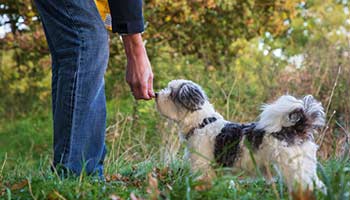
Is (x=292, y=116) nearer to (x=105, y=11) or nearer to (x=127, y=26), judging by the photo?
(x=127, y=26)

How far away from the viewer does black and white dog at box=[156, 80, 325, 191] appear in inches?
134

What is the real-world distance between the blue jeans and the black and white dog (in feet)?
2.40

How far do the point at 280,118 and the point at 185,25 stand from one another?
21.5 ft

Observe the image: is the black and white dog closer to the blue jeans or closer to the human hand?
the human hand

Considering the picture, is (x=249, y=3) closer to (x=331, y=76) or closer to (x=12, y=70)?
(x=331, y=76)

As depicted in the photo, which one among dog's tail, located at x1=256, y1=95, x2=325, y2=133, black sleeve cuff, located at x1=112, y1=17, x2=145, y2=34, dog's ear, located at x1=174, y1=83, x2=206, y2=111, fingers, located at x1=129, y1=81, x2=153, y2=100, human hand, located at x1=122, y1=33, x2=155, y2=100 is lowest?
dog's tail, located at x1=256, y1=95, x2=325, y2=133

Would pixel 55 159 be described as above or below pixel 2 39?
below

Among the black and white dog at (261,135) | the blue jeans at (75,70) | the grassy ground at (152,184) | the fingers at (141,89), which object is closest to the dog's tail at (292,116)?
the black and white dog at (261,135)

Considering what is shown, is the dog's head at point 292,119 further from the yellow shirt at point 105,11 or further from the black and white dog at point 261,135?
the yellow shirt at point 105,11

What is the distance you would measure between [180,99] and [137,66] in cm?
84

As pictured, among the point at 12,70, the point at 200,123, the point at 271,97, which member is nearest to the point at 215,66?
the point at 271,97

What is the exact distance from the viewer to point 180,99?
13.8 ft

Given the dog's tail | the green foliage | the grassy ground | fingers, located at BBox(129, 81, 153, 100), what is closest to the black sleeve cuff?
fingers, located at BBox(129, 81, 153, 100)

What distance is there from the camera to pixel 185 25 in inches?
389
